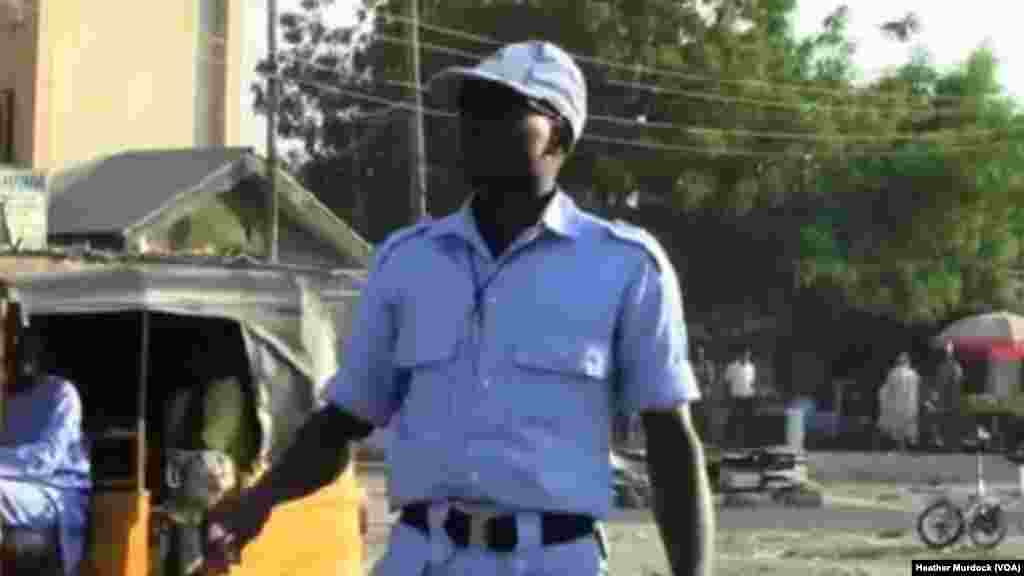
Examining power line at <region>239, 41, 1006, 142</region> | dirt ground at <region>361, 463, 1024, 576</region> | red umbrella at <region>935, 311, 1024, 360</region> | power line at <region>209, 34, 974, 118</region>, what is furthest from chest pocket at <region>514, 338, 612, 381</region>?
red umbrella at <region>935, 311, 1024, 360</region>

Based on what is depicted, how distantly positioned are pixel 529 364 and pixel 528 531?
31cm

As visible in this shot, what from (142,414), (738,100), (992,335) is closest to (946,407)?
(992,335)

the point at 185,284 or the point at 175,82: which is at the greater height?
the point at 175,82

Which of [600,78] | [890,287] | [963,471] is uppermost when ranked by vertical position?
[600,78]

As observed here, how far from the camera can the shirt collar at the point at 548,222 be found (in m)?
4.26

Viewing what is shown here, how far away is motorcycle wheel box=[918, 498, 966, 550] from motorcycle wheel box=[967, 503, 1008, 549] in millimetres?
122

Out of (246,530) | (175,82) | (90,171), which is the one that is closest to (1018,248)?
(175,82)

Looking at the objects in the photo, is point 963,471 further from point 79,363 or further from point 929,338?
point 79,363

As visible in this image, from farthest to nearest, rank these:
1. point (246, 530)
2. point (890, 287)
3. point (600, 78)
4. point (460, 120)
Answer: point (890, 287) < point (600, 78) < point (246, 530) < point (460, 120)

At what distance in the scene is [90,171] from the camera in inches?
1026

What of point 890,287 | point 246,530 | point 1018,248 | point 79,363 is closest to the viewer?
point 246,530

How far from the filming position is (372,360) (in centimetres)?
449

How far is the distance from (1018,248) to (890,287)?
6.44 meters

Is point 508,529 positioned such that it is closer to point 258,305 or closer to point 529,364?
point 529,364
